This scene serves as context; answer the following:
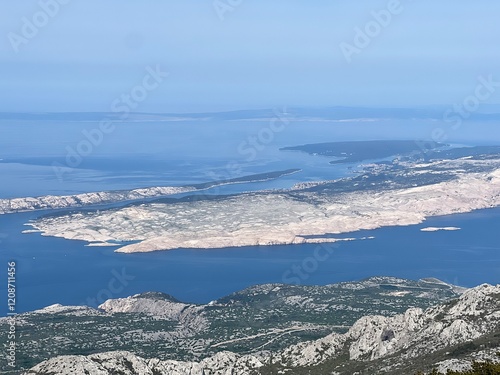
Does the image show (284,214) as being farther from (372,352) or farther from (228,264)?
(372,352)

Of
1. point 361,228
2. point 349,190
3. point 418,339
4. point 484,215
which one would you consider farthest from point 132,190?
point 418,339

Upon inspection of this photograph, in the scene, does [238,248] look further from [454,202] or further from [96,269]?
[454,202]

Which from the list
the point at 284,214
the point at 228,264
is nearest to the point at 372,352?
the point at 228,264

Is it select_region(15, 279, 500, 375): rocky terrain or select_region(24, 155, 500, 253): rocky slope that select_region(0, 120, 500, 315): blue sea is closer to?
select_region(24, 155, 500, 253): rocky slope

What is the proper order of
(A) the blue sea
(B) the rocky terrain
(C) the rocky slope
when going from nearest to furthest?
(B) the rocky terrain < (A) the blue sea < (C) the rocky slope

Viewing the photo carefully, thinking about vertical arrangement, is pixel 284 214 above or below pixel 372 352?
above

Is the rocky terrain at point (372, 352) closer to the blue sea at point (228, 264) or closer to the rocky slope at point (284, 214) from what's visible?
the blue sea at point (228, 264)

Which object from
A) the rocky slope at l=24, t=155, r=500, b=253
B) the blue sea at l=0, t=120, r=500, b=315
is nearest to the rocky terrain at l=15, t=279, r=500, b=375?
the blue sea at l=0, t=120, r=500, b=315

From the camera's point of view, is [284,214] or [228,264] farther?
[284,214]

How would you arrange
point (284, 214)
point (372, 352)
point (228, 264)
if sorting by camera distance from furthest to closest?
point (284, 214), point (228, 264), point (372, 352)

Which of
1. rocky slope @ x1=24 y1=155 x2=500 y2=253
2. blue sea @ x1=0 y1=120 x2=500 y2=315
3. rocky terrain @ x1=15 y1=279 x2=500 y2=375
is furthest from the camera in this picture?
rocky slope @ x1=24 y1=155 x2=500 y2=253
